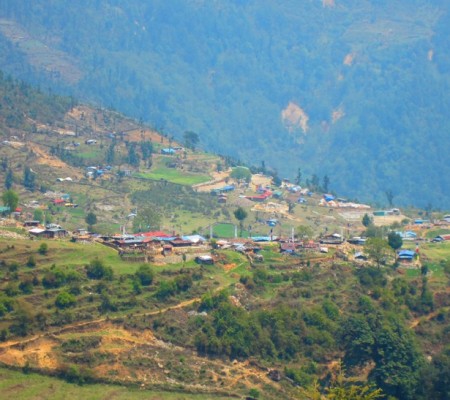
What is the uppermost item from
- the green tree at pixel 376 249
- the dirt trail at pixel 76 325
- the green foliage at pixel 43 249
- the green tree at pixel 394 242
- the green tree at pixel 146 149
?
the green tree at pixel 146 149

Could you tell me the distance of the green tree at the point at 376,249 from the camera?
7769 centimetres

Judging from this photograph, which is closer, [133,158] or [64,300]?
[64,300]

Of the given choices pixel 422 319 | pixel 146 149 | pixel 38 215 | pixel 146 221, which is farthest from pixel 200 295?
pixel 146 149

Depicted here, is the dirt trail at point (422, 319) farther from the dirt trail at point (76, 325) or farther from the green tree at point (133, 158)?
the green tree at point (133, 158)

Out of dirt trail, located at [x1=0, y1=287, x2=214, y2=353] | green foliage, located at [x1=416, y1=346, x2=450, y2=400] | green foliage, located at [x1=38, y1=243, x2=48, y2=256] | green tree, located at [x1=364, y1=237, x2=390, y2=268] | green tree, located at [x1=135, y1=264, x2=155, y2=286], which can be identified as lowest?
green foliage, located at [x1=416, y1=346, x2=450, y2=400]

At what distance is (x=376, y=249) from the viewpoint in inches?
3063

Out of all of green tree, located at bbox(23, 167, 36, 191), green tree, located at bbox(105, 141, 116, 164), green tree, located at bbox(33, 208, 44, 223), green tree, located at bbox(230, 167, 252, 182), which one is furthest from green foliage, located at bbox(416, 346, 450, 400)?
green tree, located at bbox(105, 141, 116, 164)

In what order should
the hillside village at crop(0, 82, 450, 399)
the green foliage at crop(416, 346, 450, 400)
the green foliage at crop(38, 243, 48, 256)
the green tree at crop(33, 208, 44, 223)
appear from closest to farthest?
the green foliage at crop(416, 346, 450, 400)
the hillside village at crop(0, 82, 450, 399)
the green foliage at crop(38, 243, 48, 256)
the green tree at crop(33, 208, 44, 223)

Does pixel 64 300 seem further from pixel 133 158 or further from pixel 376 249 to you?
pixel 133 158

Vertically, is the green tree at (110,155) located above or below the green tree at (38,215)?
above

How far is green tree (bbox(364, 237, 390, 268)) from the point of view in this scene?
77688mm

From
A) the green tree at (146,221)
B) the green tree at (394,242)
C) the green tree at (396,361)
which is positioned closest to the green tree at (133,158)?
the green tree at (146,221)

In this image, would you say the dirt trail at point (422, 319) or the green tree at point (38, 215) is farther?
the green tree at point (38, 215)

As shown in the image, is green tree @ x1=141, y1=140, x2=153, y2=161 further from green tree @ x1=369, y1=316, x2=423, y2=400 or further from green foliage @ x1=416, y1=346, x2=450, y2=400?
green foliage @ x1=416, y1=346, x2=450, y2=400
